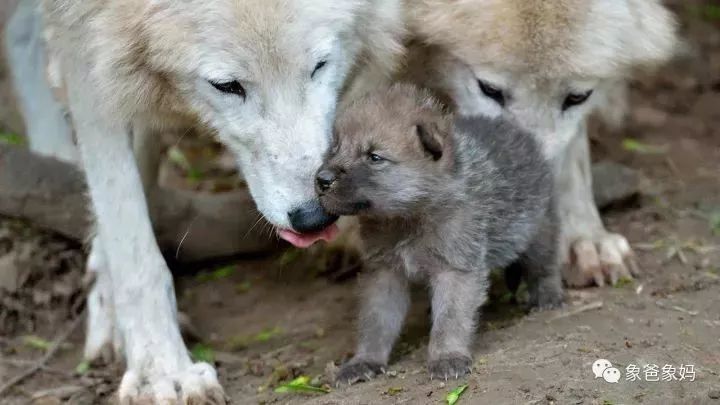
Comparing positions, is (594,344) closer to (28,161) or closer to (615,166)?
(615,166)

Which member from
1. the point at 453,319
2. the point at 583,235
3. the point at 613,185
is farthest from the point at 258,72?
the point at 613,185

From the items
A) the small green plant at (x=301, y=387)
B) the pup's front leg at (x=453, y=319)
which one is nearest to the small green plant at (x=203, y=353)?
the small green plant at (x=301, y=387)

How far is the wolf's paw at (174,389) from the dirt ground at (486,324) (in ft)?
0.49

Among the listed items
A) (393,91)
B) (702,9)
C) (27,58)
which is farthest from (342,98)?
(702,9)

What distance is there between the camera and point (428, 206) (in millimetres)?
3516

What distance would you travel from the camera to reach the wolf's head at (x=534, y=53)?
409cm

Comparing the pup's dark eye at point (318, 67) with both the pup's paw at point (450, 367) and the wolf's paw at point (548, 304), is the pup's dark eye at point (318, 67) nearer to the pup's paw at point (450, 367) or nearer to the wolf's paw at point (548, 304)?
the pup's paw at point (450, 367)

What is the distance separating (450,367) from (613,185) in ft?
6.91

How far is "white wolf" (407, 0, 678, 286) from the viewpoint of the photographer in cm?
410

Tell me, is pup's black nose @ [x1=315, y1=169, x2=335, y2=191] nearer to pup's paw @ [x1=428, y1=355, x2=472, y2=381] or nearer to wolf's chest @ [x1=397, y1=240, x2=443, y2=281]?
wolf's chest @ [x1=397, y1=240, x2=443, y2=281]

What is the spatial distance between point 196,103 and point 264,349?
1.14 m

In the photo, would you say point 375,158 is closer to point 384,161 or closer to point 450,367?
point 384,161

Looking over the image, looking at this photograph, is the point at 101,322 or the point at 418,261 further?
the point at 101,322

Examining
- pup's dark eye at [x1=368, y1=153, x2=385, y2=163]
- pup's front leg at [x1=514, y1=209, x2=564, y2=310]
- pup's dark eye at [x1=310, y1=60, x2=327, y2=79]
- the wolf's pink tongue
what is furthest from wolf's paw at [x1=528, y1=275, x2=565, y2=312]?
pup's dark eye at [x1=310, y1=60, x2=327, y2=79]
